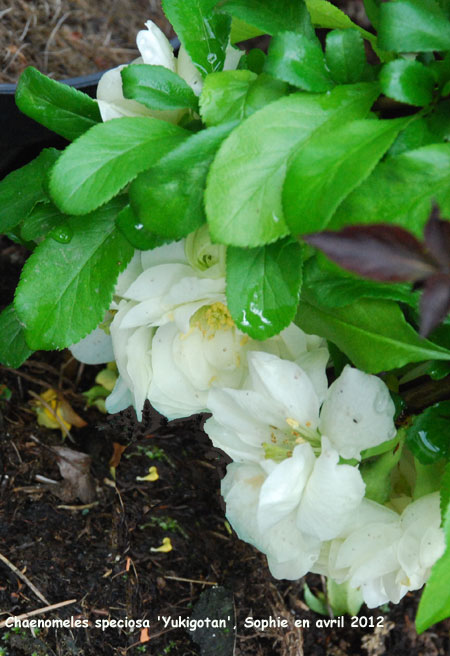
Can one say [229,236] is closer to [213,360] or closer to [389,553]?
[213,360]

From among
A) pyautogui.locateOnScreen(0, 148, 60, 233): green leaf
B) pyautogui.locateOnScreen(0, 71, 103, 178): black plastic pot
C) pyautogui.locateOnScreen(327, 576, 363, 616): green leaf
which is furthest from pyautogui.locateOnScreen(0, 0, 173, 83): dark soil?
pyautogui.locateOnScreen(327, 576, 363, 616): green leaf

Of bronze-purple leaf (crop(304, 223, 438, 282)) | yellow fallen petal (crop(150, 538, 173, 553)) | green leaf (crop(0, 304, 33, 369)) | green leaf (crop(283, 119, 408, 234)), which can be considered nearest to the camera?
bronze-purple leaf (crop(304, 223, 438, 282))

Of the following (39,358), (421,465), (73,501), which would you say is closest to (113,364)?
(39,358)

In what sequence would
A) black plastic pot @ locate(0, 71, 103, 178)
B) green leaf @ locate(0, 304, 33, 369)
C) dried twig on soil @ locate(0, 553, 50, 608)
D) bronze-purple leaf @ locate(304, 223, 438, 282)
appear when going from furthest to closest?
black plastic pot @ locate(0, 71, 103, 178), dried twig on soil @ locate(0, 553, 50, 608), green leaf @ locate(0, 304, 33, 369), bronze-purple leaf @ locate(304, 223, 438, 282)

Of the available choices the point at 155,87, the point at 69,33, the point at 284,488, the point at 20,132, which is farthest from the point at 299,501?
the point at 69,33

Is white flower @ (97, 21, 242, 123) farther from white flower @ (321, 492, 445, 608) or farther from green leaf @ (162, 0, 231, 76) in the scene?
white flower @ (321, 492, 445, 608)

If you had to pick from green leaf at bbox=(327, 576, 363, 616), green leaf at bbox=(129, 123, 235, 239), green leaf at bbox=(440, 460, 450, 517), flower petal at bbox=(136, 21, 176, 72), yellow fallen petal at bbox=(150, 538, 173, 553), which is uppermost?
flower petal at bbox=(136, 21, 176, 72)

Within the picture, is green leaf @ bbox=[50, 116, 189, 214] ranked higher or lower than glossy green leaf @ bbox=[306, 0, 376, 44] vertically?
lower

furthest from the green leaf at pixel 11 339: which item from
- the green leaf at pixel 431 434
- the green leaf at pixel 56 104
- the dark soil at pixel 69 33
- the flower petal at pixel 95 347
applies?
the dark soil at pixel 69 33
